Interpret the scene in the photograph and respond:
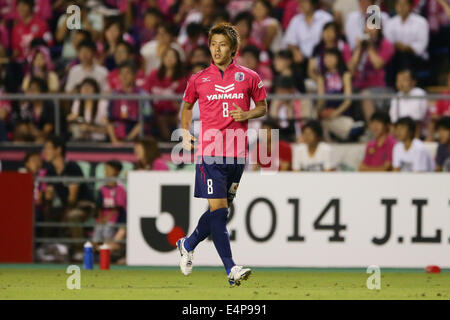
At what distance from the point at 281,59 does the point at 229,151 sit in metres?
6.19

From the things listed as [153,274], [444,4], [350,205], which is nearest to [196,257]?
[153,274]

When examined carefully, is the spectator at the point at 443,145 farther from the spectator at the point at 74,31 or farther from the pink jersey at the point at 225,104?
the spectator at the point at 74,31

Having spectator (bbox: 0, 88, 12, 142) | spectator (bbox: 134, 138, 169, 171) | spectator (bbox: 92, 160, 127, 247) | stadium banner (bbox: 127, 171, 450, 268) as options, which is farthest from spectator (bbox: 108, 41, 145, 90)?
stadium banner (bbox: 127, 171, 450, 268)

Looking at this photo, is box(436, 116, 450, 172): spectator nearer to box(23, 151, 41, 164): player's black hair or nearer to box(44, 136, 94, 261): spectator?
box(44, 136, 94, 261): spectator

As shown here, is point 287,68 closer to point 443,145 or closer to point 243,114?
point 443,145

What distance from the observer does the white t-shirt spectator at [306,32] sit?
15.5 metres

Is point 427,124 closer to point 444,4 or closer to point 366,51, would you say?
point 366,51

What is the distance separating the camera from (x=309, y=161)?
12.8m

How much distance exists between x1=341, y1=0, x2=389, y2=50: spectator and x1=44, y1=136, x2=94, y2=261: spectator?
4910 millimetres

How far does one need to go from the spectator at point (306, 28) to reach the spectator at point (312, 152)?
2952mm

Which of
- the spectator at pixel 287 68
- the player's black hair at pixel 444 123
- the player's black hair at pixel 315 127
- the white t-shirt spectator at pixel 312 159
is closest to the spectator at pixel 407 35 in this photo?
the spectator at pixel 287 68

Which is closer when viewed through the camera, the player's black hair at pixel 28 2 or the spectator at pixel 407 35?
the spectator at pixel 407 35

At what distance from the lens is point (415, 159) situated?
12.7 meters

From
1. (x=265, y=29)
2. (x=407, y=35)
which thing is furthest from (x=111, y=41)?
(x=407, y=35)
